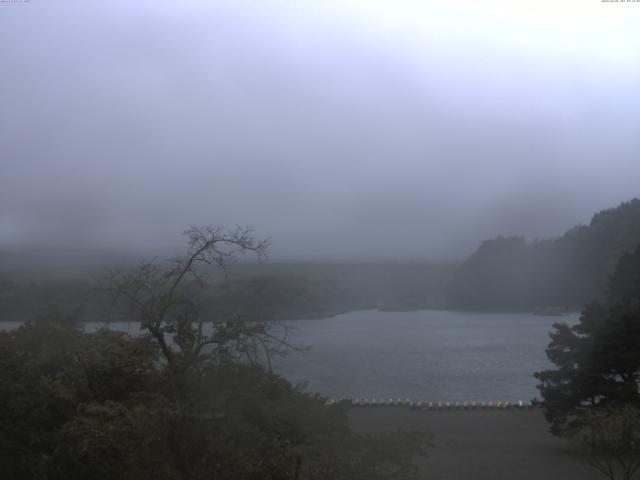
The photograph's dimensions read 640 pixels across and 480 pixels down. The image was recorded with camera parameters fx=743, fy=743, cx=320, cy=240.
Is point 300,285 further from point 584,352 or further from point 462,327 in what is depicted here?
point 462,327

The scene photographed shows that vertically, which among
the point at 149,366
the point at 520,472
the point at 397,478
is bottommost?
the point at 520,472

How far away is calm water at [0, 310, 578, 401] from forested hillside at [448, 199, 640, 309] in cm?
773

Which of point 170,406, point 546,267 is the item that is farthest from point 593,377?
point 546,267

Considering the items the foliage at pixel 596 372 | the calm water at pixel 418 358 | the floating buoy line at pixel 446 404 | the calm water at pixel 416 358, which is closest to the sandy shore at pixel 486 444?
the floating buoy line at pixel 446 404

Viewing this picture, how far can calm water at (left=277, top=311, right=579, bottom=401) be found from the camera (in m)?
29.8

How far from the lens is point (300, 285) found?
110 ft

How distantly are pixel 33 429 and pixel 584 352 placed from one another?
44.2 ft

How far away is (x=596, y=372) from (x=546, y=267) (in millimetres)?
55766

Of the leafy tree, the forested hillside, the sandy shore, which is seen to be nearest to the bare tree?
the leafy tree

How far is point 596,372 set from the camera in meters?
18.3

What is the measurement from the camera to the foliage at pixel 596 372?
58.9 ft

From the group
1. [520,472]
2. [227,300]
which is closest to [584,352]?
[520,472]

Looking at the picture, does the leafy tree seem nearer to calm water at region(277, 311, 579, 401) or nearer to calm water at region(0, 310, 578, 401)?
calm water at region(0, 310, 578, 401)

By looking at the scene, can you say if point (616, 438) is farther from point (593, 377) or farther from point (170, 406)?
point (170, 406)
